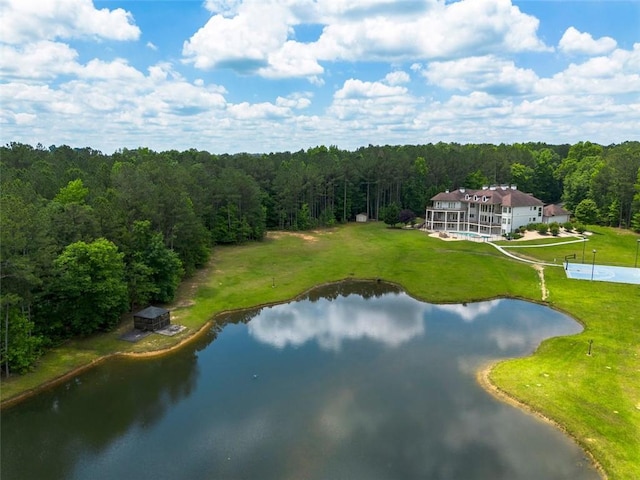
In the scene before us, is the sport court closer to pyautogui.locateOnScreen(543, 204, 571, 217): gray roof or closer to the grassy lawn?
the grassy lawn

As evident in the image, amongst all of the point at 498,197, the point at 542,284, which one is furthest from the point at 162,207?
the point at 498,197

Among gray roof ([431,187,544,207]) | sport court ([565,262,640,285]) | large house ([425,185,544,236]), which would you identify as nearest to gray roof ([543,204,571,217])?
large house ([425,185,544,236])

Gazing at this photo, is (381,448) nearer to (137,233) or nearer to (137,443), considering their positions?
(137,443)

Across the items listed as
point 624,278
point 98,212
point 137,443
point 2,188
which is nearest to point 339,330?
point 137,443

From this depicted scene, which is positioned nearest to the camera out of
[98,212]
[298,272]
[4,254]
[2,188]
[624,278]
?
[4,254]

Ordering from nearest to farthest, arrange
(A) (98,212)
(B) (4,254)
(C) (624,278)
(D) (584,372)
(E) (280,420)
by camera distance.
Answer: (E) (280,420), (B) (4,254), (D) (584,372), (A) (98,212), (C) (624,278)

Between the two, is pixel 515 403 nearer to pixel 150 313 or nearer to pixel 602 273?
pixel 150 313
